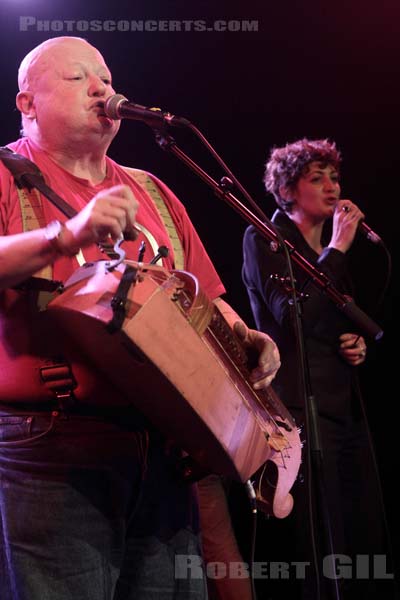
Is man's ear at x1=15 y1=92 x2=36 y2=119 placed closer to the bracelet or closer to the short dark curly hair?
the bracelet

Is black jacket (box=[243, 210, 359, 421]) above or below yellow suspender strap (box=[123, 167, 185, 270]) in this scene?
below

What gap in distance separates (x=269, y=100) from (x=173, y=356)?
3.18 m

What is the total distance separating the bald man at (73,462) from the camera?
4.84 ft

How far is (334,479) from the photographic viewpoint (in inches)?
116

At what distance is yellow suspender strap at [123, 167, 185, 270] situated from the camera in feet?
6.38

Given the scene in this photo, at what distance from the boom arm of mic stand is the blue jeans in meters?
0.75

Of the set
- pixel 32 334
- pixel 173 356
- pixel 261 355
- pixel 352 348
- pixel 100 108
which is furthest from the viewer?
pixel 352 348

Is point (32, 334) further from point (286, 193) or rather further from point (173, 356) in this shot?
point (286, 193)

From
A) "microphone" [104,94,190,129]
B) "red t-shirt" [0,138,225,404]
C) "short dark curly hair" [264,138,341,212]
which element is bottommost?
"red t-shirt" [0,138,225,404]

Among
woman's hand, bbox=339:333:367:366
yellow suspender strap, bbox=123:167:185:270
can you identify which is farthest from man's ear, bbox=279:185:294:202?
yellow suspender strap, bbox=123:167:185:270

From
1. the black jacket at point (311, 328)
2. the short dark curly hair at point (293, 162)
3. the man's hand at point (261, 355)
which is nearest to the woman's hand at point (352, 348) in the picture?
the black jacket at point (311, 328)

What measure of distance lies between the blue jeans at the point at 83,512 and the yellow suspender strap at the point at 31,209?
43 centimetres

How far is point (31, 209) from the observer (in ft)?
5.35

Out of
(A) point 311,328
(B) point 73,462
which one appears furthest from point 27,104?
(A) point 311,328
